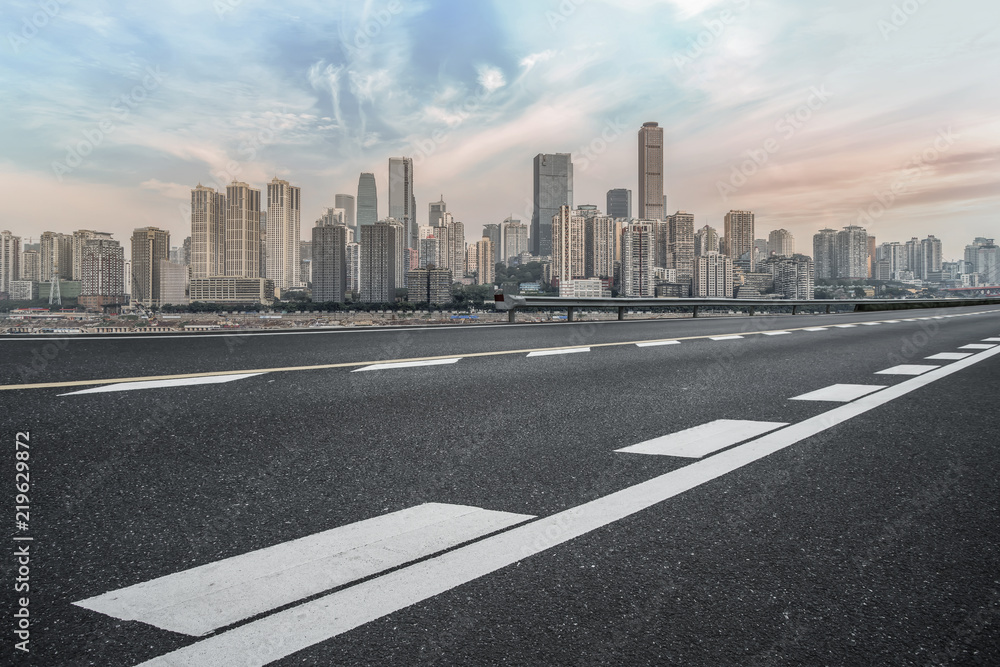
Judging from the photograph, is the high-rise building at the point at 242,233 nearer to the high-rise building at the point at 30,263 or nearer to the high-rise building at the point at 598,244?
the high-rise building at the point at 30,263

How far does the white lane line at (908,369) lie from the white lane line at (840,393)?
1.35 m

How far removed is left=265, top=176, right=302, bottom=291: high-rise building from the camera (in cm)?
6084

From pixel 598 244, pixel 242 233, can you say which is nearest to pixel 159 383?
pixel 242 233

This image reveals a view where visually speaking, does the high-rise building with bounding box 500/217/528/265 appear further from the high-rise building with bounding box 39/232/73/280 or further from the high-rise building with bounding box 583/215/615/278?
the high-rise building with bounding box 39/232/73/280

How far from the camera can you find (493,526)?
2.37 metres

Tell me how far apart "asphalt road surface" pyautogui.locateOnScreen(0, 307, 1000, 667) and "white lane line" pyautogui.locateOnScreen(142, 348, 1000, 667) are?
10 mm

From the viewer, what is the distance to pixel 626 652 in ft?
5.16

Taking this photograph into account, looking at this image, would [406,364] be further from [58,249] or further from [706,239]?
[706,239]

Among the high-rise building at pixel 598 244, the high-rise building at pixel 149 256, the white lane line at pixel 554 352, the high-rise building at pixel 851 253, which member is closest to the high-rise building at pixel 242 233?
the high-rise building at pixel 149 256

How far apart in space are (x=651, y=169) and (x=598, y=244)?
5334 inches

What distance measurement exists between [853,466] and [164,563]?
3.34 metres

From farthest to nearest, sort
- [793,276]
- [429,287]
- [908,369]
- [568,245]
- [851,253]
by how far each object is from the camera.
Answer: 1. [851,253]
2. [568,245]
3. [793,276]
4. [429,287]
5. [908,369]

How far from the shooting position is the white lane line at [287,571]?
1692 mm

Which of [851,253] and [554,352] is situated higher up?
[851,253]
